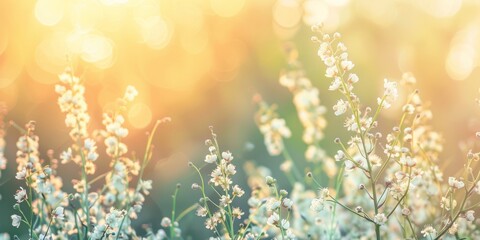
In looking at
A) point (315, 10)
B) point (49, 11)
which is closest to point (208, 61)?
point (315, 10)

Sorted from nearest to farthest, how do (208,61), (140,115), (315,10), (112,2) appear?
(315,10) → (140,115) → (112,2) → (208,61)

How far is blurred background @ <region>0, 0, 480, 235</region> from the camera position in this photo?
9.84 metres

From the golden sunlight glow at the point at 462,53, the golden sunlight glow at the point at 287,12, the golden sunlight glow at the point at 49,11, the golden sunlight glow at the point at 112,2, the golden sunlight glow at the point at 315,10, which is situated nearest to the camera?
the golden sunlight glow at the point at 462,53

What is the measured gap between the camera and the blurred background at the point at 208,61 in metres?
9.84

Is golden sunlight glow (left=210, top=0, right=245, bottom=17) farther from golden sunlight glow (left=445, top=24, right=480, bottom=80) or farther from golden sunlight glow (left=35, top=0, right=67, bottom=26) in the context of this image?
golden sunlight glow (left=445, top=24, right=480, bottom=80)

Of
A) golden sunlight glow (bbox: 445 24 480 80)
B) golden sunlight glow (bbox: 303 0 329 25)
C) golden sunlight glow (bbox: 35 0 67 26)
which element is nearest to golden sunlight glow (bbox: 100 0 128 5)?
golden sunlight glow (bbox: 35 0 67 26)

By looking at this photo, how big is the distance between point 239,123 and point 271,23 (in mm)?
2530

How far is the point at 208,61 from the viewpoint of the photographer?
38.1 ft

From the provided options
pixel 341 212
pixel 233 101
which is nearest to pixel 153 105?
pixel 233 101

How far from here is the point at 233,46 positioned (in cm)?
1177

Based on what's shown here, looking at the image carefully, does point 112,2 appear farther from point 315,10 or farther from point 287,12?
point 315,10

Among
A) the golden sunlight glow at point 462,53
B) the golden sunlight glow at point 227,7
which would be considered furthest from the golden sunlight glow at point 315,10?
the golden sunlight glow at point 462,53

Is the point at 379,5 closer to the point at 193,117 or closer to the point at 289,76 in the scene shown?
the point at 193,117

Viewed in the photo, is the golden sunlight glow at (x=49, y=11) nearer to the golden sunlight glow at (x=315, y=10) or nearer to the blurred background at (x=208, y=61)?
the blurred background at (x=208, y=61)
